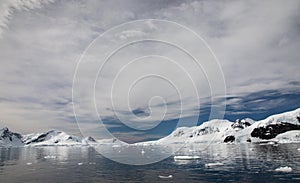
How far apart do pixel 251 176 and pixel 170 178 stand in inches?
557

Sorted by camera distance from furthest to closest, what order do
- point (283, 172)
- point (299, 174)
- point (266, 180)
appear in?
point (283, 172) → point (299, 174) → point (266, 180)

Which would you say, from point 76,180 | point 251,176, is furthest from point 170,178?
point 76,180

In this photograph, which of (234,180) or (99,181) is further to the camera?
(99,181)

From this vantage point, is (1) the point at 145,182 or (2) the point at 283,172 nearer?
(1) the point at 145,182

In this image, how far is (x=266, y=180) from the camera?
1465 inches

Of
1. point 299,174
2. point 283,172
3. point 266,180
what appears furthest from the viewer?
point 283,172

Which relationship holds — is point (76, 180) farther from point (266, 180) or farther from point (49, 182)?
point (266, 180)

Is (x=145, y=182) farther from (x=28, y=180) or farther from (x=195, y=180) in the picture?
(x=28, y=180)

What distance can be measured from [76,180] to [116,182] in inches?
305

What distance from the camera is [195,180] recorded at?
39.5m

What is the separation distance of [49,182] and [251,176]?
35574 millimetres

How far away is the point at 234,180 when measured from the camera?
38.3 meters

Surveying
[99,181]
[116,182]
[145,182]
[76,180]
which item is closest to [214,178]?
[145,182]

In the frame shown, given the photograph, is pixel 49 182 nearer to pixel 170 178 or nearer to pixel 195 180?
pixel 170 178
